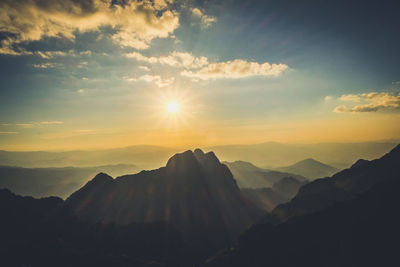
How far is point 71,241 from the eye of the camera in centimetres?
8250

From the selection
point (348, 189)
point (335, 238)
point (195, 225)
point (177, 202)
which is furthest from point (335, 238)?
point (177, 202)

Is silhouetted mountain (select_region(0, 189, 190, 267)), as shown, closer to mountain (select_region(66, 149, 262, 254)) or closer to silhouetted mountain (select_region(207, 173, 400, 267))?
mountain (select_region(66, 149, 262, 254))

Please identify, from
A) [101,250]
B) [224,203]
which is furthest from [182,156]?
[101,250]

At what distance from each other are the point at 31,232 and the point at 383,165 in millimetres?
168208

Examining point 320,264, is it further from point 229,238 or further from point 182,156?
point 182,156

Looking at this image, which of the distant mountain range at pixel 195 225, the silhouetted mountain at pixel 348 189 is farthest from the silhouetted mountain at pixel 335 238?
the silhouetted mountain at pixel 348 189

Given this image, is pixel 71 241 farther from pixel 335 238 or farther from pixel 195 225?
pixel 335 238

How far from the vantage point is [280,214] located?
11988cm

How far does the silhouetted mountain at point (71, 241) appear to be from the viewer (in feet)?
217

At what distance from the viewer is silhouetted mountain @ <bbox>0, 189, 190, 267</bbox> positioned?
66.2 m

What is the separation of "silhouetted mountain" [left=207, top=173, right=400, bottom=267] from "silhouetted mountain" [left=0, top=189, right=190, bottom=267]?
2785cm

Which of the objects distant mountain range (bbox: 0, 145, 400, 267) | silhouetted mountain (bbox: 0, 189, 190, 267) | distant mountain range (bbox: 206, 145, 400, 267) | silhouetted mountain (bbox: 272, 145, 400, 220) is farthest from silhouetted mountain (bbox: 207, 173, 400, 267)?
silhouetted mountain (bbox: 272, 145, 400, 220)

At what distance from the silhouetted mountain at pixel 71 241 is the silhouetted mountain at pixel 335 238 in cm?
2785

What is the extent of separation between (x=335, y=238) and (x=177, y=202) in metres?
92.6
